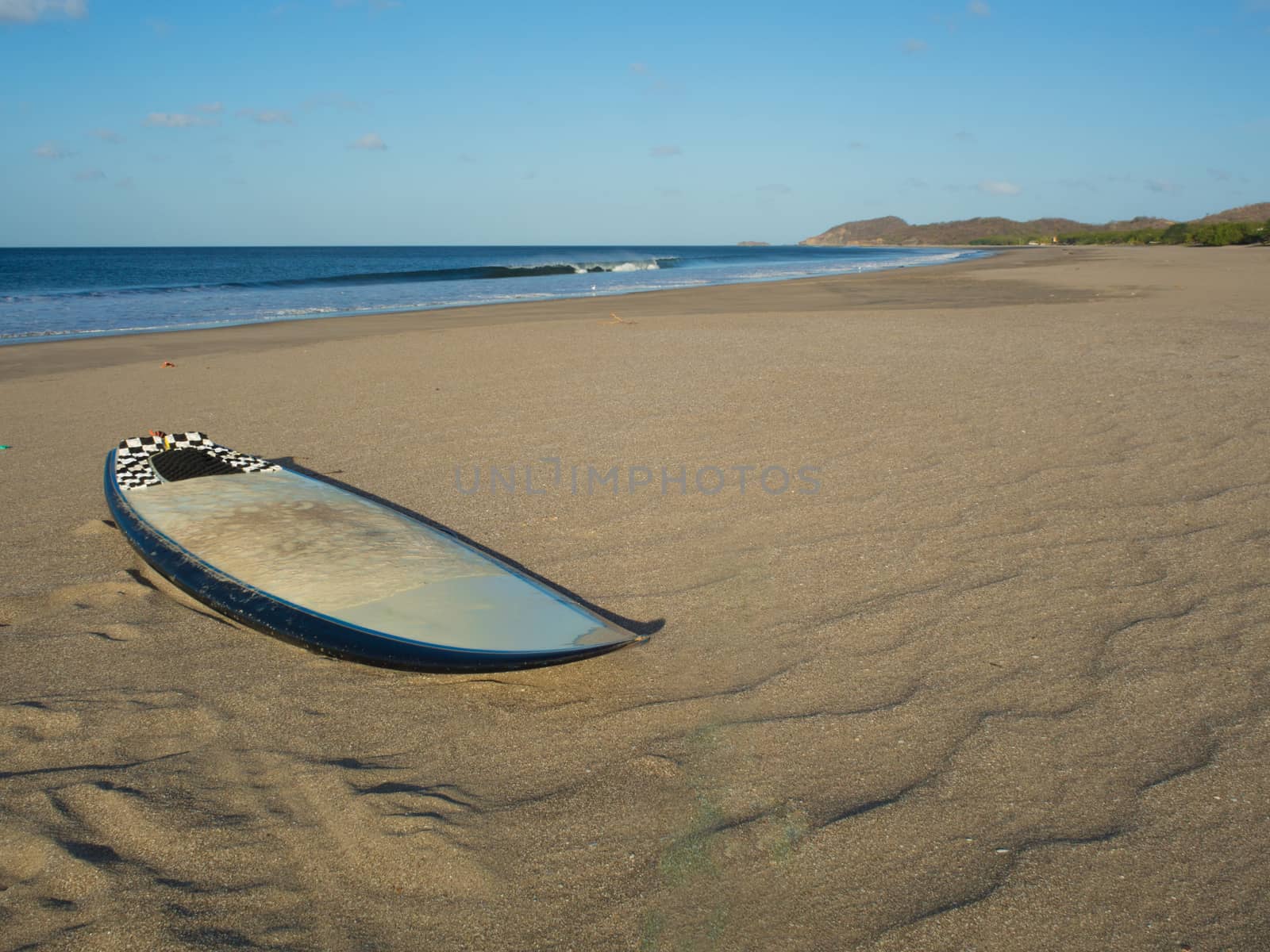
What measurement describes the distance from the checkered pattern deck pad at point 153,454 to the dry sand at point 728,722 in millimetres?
274

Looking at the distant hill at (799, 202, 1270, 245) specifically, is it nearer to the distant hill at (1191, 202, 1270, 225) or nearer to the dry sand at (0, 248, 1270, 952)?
the distant hill at (1191, 202, 1270, 225)

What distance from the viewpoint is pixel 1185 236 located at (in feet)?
139

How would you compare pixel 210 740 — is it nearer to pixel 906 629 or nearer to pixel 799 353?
pixel 906 629

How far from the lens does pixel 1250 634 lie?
278cm

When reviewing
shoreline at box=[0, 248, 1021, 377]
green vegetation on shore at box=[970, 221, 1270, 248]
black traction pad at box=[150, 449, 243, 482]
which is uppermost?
green vegetation on shore at box=[970, 221, 1270, 248]

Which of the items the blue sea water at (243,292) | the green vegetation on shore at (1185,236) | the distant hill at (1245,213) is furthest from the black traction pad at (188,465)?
the distant hill at (1245,213)

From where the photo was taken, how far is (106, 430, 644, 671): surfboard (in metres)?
2.52

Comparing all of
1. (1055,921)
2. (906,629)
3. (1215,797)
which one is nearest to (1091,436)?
(906,629)

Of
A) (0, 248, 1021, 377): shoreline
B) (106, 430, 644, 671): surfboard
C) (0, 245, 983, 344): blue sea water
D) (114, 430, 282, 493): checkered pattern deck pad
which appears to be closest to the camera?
(106, 430, 644, 671): surfboard

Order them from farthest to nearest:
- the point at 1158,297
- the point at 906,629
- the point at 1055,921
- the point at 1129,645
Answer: the point at 1158,297, the point at 906,629, the point at 1129,645, the point at 1055,921

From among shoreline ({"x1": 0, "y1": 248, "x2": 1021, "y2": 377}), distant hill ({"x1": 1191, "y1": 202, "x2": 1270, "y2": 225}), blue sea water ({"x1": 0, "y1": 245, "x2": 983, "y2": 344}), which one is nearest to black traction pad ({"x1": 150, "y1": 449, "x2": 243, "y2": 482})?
shoreline ({"x1": 0, "y1": 248, "x2": 1021, "y2": 377})

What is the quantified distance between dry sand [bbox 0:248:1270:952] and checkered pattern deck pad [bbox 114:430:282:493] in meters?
0.27

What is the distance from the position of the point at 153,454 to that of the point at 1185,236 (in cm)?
4809

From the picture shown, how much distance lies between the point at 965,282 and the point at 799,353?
480 inches
